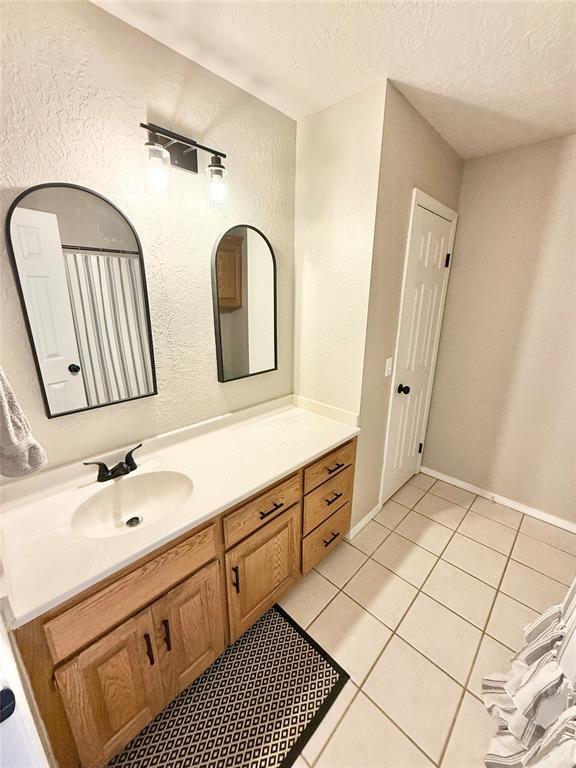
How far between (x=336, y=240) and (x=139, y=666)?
195 centimetres

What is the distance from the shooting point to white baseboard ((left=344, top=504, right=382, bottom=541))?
1999 millimetres

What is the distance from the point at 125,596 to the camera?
2.96ft

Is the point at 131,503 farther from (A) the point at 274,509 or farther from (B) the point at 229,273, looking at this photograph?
(B) the point at 229,273

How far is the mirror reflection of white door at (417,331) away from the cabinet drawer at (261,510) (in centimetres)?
97

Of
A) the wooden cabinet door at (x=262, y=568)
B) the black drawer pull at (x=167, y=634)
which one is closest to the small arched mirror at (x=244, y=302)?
the wooden cabinet door at (x=262, y=568)

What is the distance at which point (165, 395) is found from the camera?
144 centimetres

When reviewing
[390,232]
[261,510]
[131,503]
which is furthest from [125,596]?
[390,232]

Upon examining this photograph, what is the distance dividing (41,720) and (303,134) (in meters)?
2.52

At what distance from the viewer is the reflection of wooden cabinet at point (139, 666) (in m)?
0.87

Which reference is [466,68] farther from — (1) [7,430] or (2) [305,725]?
(2) [305,725]

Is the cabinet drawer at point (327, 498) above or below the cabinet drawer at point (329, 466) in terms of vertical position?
below

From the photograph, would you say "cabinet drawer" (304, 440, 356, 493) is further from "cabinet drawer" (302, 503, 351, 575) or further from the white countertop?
"cabinet drawer" (302, 503, 351, 575)

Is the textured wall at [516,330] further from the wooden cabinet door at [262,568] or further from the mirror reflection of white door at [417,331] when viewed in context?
the wooden cabinet door at [262,568]

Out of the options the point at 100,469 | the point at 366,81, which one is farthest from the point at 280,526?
the point at 366,81
